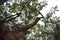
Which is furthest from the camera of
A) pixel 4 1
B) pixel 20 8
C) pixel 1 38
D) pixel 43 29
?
pixel 43 29

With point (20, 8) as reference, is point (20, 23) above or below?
below

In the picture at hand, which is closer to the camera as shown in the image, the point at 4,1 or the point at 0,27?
the point at 0,27

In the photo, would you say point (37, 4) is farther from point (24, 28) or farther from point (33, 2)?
point (24, 28)

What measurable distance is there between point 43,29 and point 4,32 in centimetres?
367

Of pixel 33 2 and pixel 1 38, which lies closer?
pixel 1 38

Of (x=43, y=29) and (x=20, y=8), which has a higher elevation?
(x=20, y=8)

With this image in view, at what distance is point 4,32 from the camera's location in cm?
629

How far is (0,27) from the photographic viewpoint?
652 cm

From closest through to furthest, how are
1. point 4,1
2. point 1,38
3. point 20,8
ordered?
1. point 1,38
2. point 4,1
3. point 20,8

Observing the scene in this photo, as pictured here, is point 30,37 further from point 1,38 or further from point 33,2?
point 1,38

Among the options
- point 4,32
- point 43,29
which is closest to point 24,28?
point 4,32

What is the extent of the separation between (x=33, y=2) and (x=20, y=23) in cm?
146

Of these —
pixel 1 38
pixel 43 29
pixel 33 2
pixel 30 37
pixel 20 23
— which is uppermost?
pixel 33 2

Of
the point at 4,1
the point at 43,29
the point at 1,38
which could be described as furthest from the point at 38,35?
the point at 1,38
